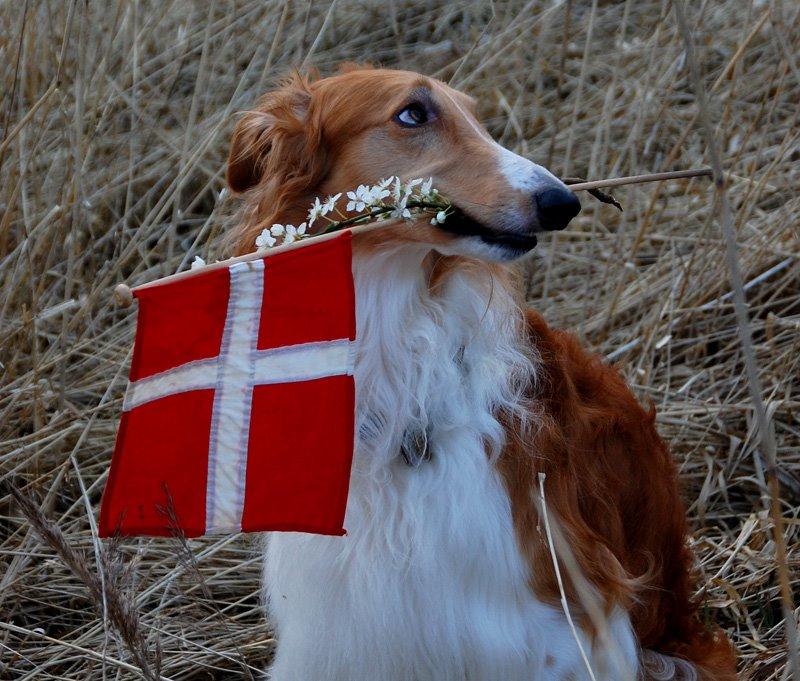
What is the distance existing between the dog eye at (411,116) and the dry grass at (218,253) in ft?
4.60

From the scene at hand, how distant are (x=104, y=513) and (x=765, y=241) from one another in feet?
13.0

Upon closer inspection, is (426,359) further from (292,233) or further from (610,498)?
(610,498)

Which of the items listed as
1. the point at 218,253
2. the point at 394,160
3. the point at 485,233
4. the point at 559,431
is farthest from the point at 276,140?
the point at 559,431

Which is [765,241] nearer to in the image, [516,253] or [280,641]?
[516,253]

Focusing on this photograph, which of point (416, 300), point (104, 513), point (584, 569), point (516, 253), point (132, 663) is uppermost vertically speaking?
point (516, 253)

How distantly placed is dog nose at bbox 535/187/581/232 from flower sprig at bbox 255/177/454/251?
9.9 inches

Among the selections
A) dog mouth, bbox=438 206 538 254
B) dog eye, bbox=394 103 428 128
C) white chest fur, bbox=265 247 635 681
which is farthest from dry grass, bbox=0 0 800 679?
dog eye, bbox=394 103 428 128

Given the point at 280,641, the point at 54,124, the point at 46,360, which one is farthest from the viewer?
the point at 54,124

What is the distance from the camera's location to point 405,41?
786 cm

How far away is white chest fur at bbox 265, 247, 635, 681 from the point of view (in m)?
2.92

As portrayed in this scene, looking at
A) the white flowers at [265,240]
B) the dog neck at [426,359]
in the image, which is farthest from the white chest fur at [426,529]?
the white flowers at [265,240]

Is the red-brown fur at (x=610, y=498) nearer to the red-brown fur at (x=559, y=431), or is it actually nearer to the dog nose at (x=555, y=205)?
the red-brown fur at (x=559, y=431)

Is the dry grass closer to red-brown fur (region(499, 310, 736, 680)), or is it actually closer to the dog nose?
red-brown fur (region(499, 310, 736, 680))

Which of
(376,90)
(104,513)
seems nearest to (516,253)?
(376,90)
